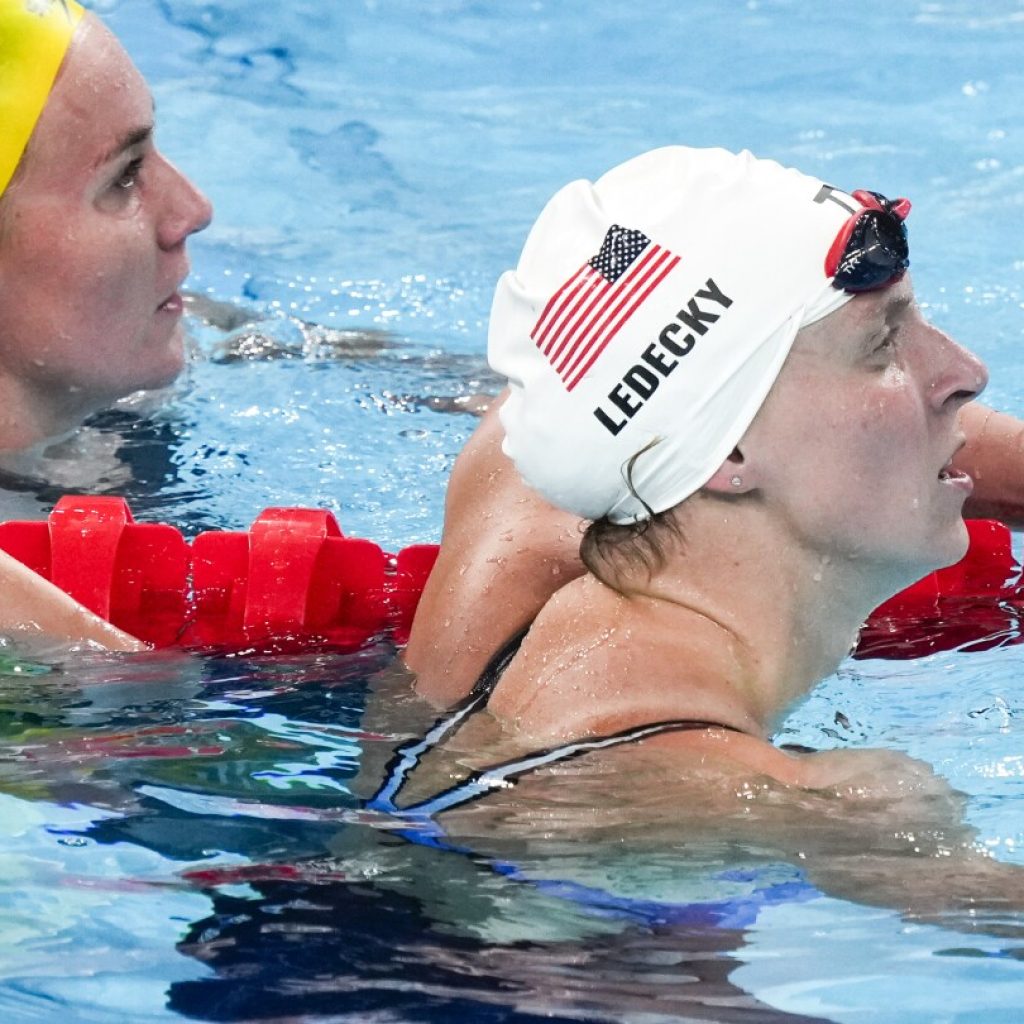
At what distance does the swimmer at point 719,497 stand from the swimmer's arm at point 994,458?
3.74ft

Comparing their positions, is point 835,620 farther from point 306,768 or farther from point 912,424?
point 306,768

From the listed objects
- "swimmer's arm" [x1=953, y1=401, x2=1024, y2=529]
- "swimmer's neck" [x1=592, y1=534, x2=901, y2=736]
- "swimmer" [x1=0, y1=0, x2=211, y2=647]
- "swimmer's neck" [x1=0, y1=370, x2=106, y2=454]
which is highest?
"swimmer" [x1=0, y1=0, x2=211, y2=647]

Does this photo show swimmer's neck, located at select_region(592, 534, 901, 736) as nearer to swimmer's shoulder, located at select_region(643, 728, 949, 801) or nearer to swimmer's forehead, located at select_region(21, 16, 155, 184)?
swimmer's shoulder, located at select_region(643, 728, 949, 801)

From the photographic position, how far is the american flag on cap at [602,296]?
2555 mm

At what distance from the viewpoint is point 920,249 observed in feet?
22.2

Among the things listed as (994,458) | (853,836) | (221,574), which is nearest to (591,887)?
(853,836)

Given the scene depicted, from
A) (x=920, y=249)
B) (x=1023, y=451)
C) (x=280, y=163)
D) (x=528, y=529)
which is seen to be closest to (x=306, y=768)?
(x=528, y=529)

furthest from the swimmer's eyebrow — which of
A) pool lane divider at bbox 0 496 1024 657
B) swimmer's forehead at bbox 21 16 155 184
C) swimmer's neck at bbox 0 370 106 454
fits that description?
pool lane divider at bbox 0 496 1024 657

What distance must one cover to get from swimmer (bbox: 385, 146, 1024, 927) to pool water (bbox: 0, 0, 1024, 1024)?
0.07 m

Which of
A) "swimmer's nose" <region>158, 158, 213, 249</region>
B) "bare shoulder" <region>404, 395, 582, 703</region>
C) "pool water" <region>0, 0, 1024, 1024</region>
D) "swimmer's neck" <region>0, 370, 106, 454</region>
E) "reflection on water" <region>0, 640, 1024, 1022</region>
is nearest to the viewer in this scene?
"reflection on water" <region>0, 640, 1024, 1022</region>

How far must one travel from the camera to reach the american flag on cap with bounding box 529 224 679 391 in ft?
8.38

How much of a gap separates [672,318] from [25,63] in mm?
2194

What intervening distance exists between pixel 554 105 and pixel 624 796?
20.6 feet

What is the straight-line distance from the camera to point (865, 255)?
8.27ft
